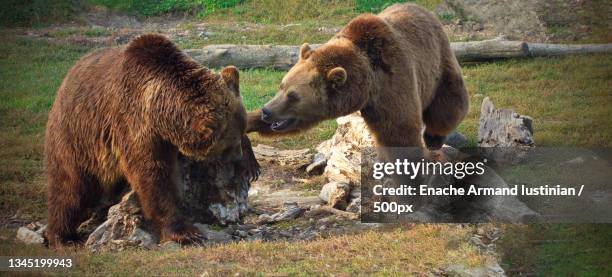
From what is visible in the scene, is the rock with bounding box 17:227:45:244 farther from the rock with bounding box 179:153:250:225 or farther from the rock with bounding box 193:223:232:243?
the rock with bounding box 193:223:232:243

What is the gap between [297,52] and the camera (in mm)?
16141

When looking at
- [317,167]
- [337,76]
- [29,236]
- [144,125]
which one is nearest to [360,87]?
[337,76]

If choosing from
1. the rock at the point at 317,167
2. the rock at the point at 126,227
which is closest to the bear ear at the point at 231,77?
the rock at the point at 126,227

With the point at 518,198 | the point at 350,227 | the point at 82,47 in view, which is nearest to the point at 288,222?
the point at 350,227

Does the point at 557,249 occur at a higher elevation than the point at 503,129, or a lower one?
lower

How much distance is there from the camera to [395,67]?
26.4ft

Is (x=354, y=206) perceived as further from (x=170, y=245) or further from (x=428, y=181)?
(x=170, y=245)

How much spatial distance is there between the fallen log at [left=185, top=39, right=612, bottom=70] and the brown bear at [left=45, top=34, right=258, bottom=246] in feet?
26.3

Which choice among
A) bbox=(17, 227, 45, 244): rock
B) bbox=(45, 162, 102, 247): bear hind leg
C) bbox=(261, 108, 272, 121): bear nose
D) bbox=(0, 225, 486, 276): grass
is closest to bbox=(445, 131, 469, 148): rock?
bbox=(0, 225, 486, 276): grass

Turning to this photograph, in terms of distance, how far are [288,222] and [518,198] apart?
96.6 inches

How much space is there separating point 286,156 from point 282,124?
3286mm

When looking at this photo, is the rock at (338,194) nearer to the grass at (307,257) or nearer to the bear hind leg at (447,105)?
the bear hind leg at (447,105)

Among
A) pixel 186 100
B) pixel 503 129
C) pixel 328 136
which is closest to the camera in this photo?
pixel 186 100

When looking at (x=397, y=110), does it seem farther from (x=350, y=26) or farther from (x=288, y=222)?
(x=288, y=222)
